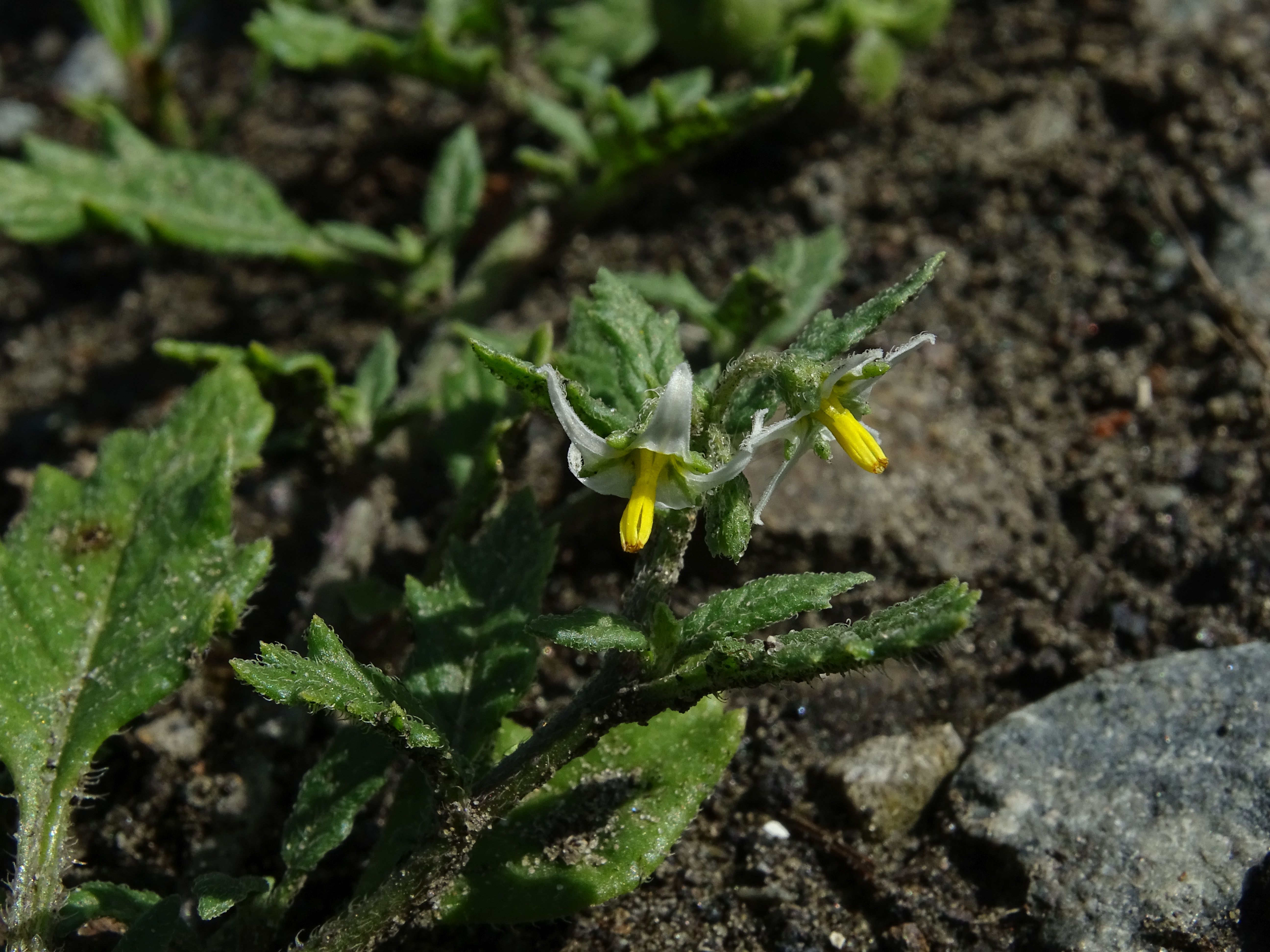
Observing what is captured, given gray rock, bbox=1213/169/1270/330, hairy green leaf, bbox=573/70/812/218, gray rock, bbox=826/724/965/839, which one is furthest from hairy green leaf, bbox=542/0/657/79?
gray rock, bbox=826/724/965/839

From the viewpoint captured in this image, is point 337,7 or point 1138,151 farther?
point 337,7

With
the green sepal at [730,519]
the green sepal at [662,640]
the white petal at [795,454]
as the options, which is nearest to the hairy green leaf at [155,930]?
the green sepal at [662,640]

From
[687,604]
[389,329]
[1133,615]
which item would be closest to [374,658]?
[687,604]

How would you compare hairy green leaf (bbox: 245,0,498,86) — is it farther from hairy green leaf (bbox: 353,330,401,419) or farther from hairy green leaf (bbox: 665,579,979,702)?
hairy green leaf (bbox: 665,579,979,702)

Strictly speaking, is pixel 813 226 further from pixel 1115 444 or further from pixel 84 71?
pixel 84 71

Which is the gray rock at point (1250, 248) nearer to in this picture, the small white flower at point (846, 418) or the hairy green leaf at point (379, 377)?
the small white flower at point (846, 418)

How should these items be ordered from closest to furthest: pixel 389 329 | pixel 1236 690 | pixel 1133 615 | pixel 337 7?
pixel 1236 690 < pixel 1133 615 < pixel 389 329 < pixel 337 7

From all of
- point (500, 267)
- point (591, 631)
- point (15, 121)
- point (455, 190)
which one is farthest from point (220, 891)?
point (15, 121)
